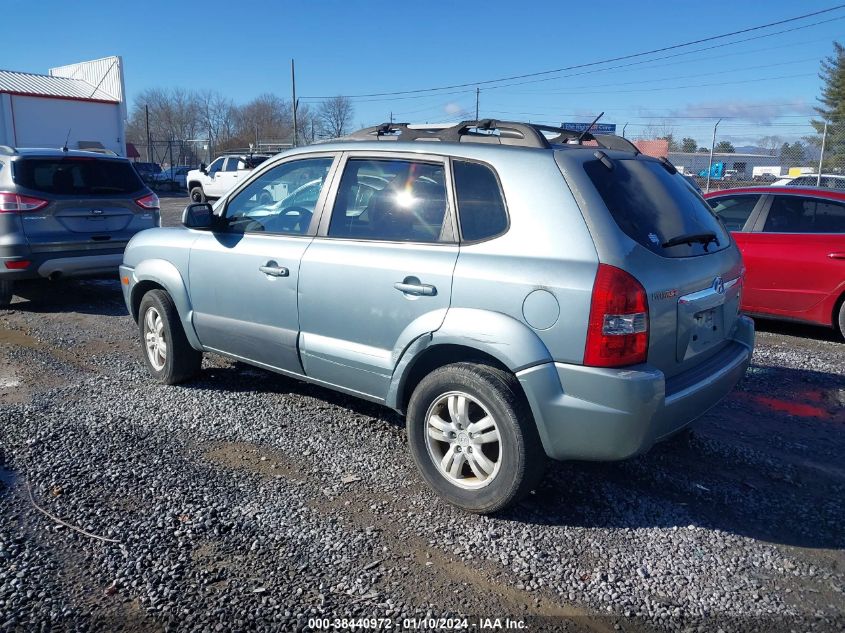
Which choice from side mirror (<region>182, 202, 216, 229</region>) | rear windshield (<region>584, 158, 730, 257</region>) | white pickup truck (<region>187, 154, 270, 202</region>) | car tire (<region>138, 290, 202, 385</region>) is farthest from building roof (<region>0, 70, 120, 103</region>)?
rear windshield (<region>584, 158, 730, 257</region>)

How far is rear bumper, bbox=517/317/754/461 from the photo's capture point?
10.4 ft

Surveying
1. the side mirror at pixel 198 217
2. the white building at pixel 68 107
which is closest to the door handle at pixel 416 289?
the side mirror at pixel 198 217

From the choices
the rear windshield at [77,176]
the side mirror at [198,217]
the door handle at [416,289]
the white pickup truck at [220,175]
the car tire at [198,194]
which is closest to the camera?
the door handle at [416,289]

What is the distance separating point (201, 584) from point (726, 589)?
87.2 inches

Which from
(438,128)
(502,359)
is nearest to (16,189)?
(438,128)

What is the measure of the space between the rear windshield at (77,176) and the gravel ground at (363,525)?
366 cm

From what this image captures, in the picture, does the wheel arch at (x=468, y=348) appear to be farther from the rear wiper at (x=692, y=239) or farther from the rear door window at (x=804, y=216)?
the rear door window at (x=804, y=216)

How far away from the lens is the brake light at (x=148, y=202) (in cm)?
888

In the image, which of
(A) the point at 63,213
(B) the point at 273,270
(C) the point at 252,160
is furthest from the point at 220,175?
(B) the point at 273,270

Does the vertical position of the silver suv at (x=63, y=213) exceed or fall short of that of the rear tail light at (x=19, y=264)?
it exceeds it

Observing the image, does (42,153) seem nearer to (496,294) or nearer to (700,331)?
(496,294)

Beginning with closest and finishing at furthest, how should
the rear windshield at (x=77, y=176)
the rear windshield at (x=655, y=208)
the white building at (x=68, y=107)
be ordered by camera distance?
the rear windshield at (x=655, y=208) → the rear windshield at (x=77, y=176) → the white building at (x=68, y=107)

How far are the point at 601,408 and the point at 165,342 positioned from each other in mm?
3608

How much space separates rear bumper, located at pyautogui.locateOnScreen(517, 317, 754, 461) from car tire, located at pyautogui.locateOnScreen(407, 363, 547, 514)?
0.11 metres
